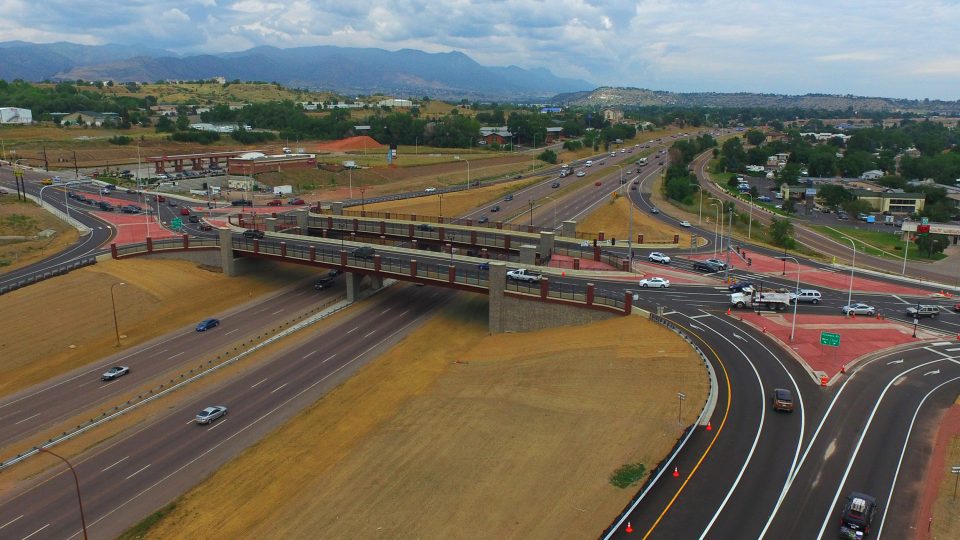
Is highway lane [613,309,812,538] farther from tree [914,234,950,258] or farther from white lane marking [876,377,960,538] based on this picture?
tree [914,234,950,258]

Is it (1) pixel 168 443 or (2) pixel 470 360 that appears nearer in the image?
(1) pixel 168 443

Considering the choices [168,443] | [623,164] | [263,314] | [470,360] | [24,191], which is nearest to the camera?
[168,443]

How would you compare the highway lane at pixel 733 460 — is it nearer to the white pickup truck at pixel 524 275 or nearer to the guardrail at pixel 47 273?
the white pickup truck at pixel 524 275

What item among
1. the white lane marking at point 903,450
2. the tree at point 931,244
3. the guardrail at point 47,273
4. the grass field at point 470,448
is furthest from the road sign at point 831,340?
the guardrail at point 47,273

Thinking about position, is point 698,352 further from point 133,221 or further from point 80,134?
point 80,134

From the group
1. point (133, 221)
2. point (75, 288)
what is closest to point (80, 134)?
point (133, 221)

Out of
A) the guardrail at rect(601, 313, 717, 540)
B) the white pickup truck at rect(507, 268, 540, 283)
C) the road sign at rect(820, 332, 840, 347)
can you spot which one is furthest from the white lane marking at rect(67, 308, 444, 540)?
the road sign at rect(820, 332, 840, 347)
